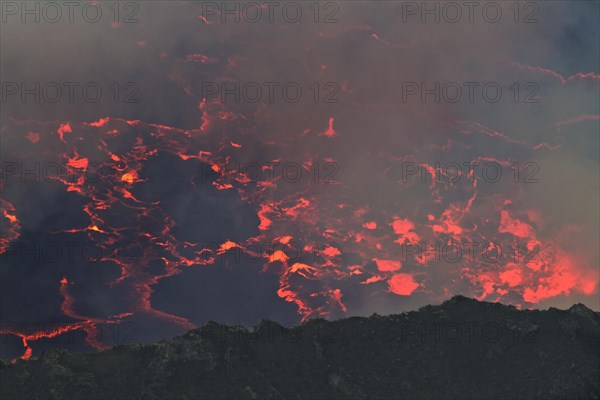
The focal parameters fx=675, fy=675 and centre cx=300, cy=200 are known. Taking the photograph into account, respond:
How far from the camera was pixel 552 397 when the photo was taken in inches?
2377

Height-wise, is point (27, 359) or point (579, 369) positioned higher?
point (579, 369)

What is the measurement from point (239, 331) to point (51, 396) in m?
18.6

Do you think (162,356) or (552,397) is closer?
(552,397)

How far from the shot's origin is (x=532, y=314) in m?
71.6

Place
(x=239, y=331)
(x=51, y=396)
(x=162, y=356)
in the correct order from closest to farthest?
(x=51, y=396), (x=162, y=356), (x=239, y=331)

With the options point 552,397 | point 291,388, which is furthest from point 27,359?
point 552,397

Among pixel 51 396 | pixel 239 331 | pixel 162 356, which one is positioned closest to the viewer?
pixel 51 396

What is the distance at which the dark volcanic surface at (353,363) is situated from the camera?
61.6 meters

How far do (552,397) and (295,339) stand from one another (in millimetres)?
24797

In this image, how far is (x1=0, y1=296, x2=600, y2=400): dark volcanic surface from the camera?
61.6 metres

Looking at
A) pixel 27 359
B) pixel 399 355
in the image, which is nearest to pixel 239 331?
pixel 399 355

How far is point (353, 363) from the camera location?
2608 inches

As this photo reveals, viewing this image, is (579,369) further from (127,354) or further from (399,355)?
(127,354)

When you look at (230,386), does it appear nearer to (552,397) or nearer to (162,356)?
(162,356)
